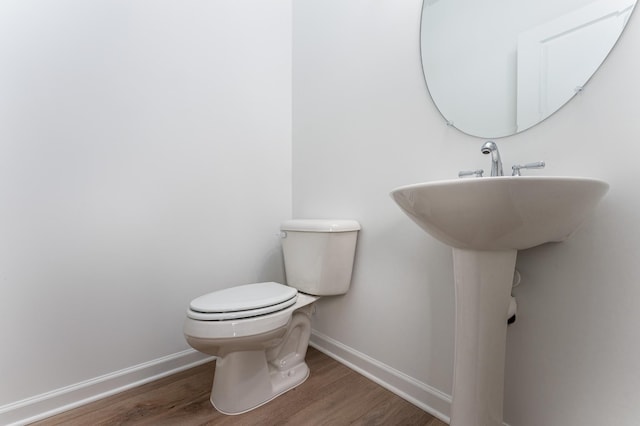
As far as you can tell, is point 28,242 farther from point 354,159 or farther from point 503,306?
point 503,306

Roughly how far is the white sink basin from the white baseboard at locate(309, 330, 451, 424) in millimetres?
687

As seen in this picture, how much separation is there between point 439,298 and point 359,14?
1.33m

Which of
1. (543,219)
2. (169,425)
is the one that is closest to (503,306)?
(543,219)

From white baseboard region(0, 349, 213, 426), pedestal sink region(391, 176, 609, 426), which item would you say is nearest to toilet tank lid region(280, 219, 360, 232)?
pedestal sink region(391, 176, 609, 426)

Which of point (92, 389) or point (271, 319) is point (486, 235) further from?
point (92, 389)

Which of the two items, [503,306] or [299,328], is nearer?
[503,306]

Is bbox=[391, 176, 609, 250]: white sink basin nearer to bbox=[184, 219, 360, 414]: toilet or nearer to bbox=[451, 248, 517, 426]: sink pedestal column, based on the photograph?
bbox=[451, 248, 517, 426]: sink pedestal column

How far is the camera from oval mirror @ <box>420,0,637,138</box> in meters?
0.81

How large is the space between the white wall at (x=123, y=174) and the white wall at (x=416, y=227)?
335mm

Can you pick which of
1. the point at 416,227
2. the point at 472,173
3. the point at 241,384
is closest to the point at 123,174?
the point at 241,384

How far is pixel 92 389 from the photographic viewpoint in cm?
118

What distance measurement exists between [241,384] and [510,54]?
1.48 meters

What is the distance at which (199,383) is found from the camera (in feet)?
4.29

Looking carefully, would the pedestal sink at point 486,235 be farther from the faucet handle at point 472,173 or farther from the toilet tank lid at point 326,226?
the toilet tank lid at point 326,226
